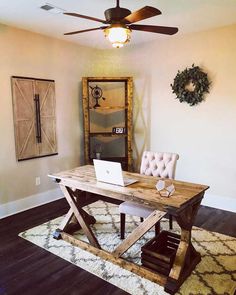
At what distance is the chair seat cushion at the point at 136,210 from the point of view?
8.33 feet

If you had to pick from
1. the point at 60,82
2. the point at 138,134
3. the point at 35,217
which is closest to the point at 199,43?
the point at 138,134

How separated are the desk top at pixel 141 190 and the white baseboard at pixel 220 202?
162cm

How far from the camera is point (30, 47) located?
12.3 feet

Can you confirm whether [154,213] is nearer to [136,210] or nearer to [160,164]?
[136,210]

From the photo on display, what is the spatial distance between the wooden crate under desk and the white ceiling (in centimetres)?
244

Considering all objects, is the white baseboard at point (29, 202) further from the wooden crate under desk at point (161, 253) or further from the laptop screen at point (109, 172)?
the wooden crate under desk at point (161, 253)

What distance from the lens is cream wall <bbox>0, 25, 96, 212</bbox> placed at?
352cm

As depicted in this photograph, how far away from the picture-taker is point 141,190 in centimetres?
235

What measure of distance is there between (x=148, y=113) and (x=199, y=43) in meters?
1.35

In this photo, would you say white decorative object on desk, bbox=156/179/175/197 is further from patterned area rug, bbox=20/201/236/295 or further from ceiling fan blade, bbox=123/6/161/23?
ceiling fan blade, bbox=123/6/161/23

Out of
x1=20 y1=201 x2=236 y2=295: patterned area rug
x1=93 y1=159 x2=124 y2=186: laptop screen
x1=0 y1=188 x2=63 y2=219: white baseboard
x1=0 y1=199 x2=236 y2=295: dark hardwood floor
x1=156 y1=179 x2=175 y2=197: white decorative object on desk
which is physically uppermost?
x1=93 y1=159 x2=124 y2=186: laptop screen

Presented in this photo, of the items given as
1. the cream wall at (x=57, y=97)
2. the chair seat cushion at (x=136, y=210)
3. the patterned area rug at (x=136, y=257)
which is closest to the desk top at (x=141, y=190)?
the chair seat cushion at (x=136, y=210)

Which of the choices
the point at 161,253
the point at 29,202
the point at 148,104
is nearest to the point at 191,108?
the point at 148,104

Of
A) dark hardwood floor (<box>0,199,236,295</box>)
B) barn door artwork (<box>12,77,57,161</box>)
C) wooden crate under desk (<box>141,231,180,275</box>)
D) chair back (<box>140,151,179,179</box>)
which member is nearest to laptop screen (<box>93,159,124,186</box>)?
wooden crate under desk (<box>141,231,180,275</box>)
